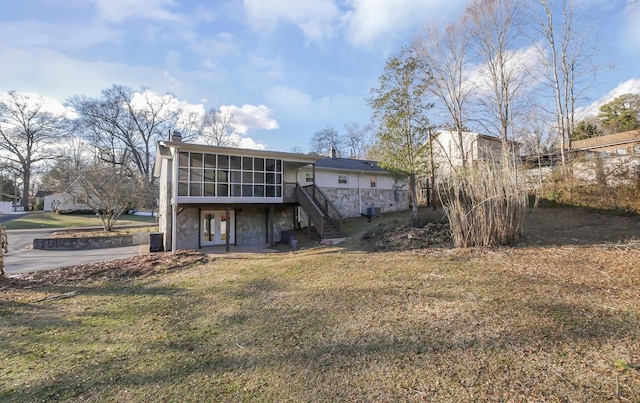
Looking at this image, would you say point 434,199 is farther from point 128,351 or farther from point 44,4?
point 44,4

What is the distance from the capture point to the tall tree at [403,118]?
11789 millimetres

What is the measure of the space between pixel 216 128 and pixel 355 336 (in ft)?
132

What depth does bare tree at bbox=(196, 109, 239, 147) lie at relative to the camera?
3850 cm

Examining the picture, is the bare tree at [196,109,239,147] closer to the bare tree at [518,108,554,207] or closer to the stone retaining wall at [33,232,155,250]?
the stone retaining wall at [33,232,155,250]

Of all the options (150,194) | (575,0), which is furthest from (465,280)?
(150,194)

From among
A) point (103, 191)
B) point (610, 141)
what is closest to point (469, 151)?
point (610, 141)

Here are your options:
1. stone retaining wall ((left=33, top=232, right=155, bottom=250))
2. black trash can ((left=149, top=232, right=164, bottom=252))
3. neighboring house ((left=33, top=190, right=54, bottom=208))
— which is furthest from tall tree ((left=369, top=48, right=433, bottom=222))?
neighboring house ((left=33, top=190, right=54, bottom=208))

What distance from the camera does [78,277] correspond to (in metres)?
7.96

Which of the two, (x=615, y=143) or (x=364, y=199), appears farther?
(x=615, y=143)

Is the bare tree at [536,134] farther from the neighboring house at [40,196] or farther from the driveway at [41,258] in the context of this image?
the neighboring house at [40,196]

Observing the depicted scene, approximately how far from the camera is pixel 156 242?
43.1 feet

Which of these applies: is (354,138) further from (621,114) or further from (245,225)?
(245,225)

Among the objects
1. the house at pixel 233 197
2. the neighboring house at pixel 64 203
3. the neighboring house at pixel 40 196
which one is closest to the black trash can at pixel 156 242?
the house at pixel 233 197

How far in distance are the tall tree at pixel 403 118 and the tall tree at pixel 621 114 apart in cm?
2429
